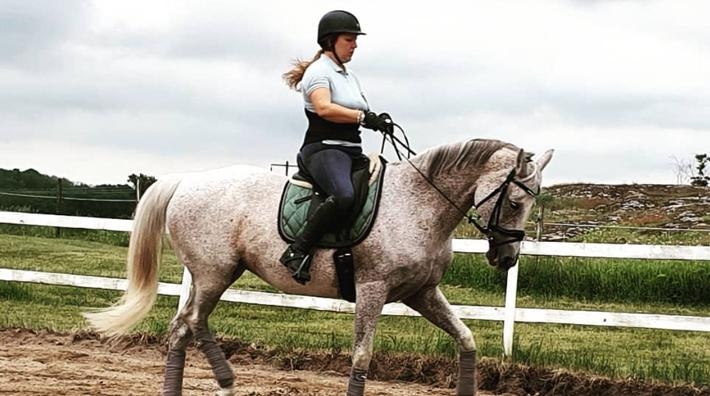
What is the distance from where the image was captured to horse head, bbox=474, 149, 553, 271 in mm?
5711

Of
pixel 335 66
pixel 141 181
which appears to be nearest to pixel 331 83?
pixel 335 66

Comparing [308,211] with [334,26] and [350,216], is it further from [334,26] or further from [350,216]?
[334,26]

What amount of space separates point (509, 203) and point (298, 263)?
133 cm

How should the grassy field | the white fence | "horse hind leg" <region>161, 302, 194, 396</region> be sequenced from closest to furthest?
"horse hind leg" <region>161, 302, 194, 396</region>
the white fence
the grassy field

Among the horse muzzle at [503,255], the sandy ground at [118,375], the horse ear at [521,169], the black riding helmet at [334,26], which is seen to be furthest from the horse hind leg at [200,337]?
the horse ear at [521,169]

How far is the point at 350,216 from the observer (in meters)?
5.95

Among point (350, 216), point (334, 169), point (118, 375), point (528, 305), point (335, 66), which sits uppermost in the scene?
point (335, 66)

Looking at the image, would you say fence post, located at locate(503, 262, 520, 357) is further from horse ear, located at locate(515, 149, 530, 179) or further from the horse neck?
horse ear, located at locate(515, 149, 530, 179)

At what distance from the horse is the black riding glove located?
275 mm

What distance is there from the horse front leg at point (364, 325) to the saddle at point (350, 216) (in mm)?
184

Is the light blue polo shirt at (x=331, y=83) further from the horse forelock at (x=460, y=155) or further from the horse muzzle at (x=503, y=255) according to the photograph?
the horse muzzle at (x=503, y=255)

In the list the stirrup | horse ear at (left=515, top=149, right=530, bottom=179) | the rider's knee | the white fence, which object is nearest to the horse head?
horse ear at (left=515, top=149, right=530, bottom=179)

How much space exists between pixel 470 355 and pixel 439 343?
8.93 feet

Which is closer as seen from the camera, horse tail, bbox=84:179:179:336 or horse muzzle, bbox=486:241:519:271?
horse muzzle, bbox=486:241:519:271
